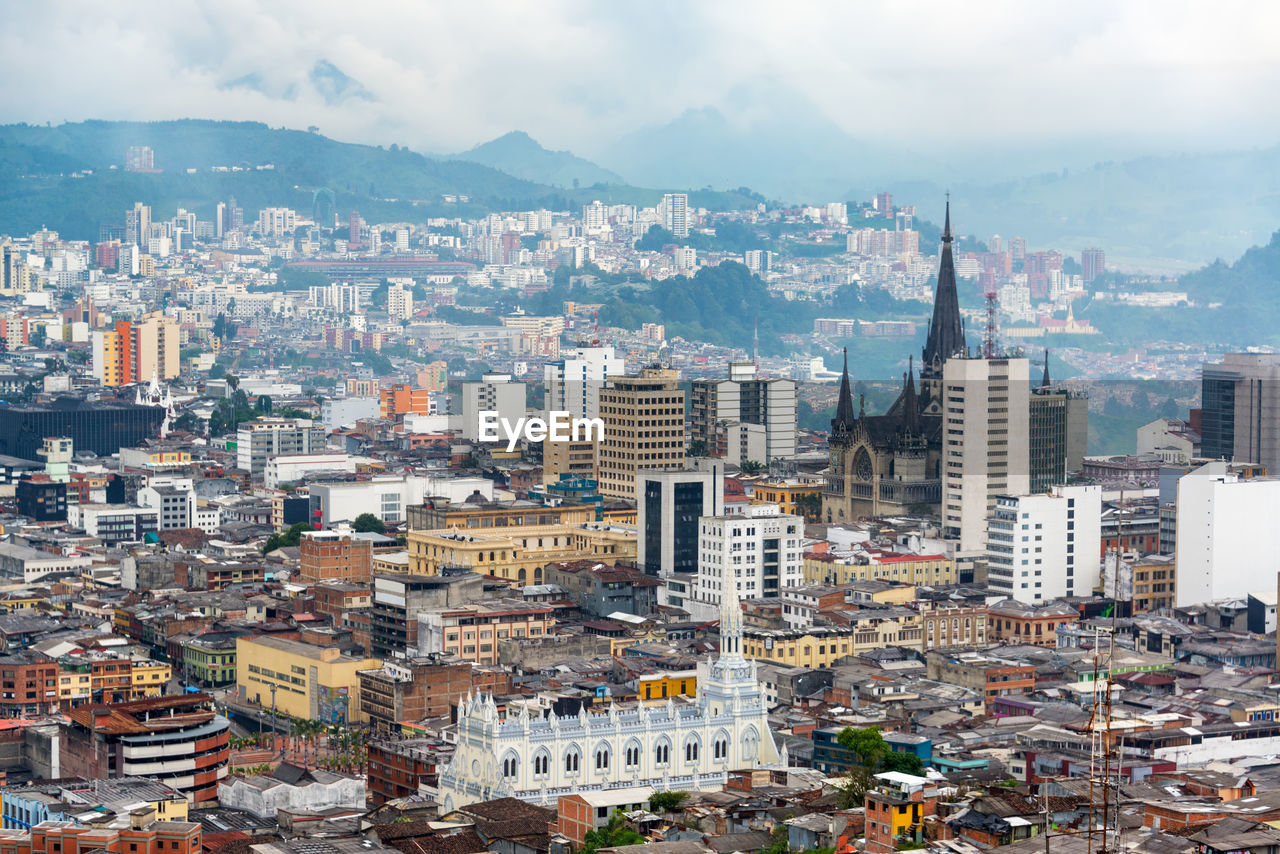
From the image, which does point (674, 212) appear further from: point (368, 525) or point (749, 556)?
point (749, 556)

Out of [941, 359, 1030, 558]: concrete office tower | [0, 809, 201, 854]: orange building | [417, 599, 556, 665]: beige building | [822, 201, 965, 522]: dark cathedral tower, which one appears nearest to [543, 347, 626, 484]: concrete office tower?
[822, 201, 965, 522]: dark cathedral tower

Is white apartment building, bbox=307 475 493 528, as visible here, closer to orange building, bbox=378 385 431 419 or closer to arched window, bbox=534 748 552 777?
arched window, bbox=534 748 552 777

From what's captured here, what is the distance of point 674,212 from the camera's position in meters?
176

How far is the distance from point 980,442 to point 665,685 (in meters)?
16.9

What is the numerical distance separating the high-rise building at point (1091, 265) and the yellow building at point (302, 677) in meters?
127

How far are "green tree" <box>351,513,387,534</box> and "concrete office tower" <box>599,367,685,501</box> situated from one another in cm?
526

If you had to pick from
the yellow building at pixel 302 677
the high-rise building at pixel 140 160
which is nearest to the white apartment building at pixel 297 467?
the yellow building at pixel 302 677

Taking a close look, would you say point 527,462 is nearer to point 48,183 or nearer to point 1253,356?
point 1253,356

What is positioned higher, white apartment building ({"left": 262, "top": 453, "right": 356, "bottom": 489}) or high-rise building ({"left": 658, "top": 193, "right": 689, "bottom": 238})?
high-rise building ({"left": 658, "top": 193, "right": 689, "bottom": 238})

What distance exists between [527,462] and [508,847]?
4158cm

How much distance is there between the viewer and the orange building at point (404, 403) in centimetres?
9438

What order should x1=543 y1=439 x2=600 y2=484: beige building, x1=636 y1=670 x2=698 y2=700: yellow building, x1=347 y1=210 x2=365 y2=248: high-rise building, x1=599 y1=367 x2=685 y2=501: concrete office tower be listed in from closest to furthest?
1. x1=636 y1=670 x2=698 y2=700: yellow building
2. x1=599 y1=367 x2=685 y2=501: concrete office tower
3. x1=543 y1=439 x2=600 y2=484: beige building
4. x1=347 y1=210 x2=365 y2=248: high-rise building

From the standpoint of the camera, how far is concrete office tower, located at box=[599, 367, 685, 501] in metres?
56.2

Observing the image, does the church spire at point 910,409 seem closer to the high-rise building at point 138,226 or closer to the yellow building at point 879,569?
the yellow building at point 879,569
